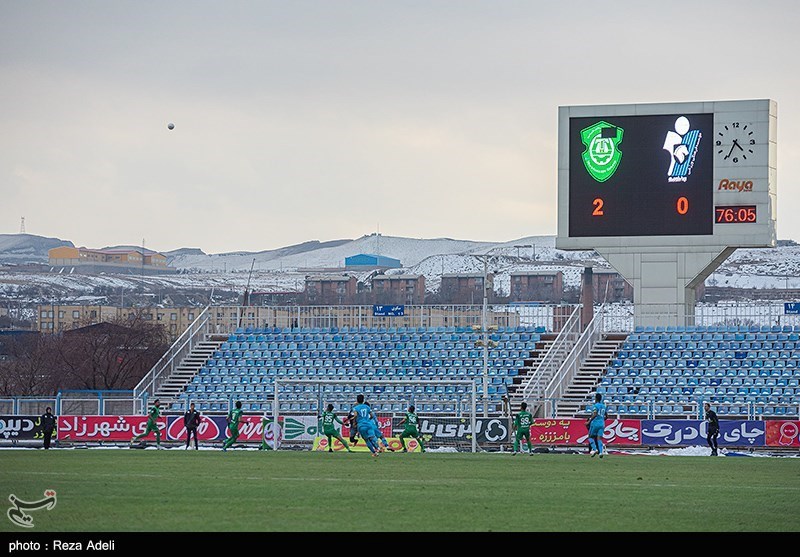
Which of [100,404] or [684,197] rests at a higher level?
[684,197]

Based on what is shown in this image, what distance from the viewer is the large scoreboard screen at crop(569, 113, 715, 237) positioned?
49.3 m

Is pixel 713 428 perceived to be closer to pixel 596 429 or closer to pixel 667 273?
pixel 596 429

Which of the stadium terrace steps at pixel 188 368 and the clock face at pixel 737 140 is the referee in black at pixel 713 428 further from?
the stadium terrace steps at pixel 188 368

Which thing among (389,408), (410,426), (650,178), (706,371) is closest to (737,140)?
(650,178)

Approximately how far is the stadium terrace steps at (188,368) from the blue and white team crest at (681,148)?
2174 centimetres

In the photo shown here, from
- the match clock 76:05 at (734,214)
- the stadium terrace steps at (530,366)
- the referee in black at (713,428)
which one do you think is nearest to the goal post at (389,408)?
the stadium terrace steps at (530,366)

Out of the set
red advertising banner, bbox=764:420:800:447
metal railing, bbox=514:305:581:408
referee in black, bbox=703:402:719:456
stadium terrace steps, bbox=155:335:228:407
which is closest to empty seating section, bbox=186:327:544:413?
stadium terrace steps, bbox=155:335:228:407

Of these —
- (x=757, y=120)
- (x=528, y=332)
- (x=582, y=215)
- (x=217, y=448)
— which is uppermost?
(x=757, y=120)

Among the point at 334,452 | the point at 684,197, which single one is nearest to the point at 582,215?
the point at 684,197

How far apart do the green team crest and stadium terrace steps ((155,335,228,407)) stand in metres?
19.1

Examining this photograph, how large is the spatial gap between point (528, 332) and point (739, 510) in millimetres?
37022

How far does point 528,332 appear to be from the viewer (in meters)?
57.6
